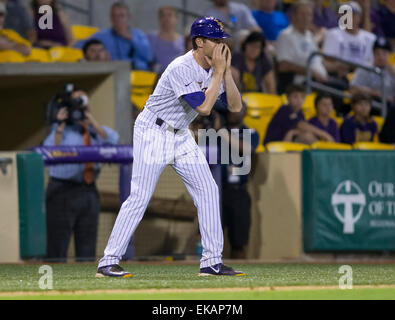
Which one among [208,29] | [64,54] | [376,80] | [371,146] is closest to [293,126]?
[371,146]

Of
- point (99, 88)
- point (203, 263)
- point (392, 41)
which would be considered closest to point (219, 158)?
point (99, 88)

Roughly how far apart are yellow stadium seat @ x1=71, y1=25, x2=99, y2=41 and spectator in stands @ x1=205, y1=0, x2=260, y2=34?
1782mm

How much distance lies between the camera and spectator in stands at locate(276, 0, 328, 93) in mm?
13516

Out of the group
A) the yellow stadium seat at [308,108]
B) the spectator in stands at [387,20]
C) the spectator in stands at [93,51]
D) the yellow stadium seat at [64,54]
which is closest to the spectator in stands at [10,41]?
the yellow stadium seat at [64,54]

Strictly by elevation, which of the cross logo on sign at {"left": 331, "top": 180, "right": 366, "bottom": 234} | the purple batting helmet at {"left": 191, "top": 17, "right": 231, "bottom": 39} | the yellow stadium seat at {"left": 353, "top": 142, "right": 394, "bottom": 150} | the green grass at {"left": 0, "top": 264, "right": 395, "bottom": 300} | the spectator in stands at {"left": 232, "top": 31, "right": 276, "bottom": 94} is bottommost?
the green grass at {"left": 0, "top": 264, "right": 395, "bottom": 300}

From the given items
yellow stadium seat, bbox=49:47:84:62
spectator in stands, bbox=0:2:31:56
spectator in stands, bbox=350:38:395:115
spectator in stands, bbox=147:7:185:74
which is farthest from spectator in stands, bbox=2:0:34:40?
spectator in stands, bbox=350:38:395:115

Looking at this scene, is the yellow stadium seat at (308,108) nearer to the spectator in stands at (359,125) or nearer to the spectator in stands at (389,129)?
the spectator in stands at (359,125)

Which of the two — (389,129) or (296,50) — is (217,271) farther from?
(296,50)

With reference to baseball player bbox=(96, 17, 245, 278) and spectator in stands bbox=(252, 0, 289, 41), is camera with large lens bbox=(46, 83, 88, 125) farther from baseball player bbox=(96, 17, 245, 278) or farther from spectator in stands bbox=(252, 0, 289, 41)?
spectator in stands bbox=(252, 0, 289, 41)

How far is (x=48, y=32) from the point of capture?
39.8ft

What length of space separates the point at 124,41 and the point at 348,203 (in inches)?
166

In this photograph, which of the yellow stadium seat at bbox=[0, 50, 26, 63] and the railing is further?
the railing

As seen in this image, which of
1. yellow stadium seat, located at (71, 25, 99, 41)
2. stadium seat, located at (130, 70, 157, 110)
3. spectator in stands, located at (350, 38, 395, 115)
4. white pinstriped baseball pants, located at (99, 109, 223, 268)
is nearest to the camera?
white pinstriped baseball pants, located at (99, 109, 223, 268)

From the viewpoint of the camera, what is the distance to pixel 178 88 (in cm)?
628
